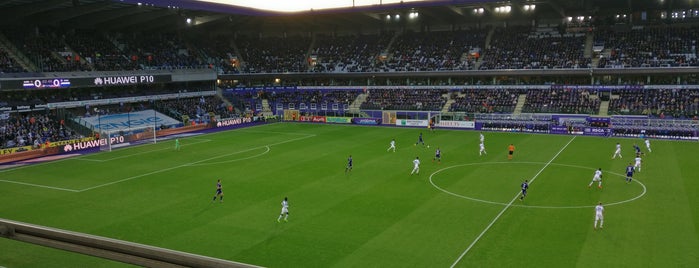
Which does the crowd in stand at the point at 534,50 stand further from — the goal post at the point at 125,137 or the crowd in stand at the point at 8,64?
the crowd in stand at the point at 8,64

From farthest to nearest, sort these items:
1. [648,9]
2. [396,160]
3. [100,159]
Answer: [648,9]
[100,159]
[396,160]

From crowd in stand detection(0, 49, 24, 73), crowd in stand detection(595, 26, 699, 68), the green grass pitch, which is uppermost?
crowd in stand detection(595, 26, 699, 68)

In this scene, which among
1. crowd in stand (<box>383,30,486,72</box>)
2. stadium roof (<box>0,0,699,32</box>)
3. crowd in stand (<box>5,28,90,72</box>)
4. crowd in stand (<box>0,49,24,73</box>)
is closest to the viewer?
crowd in stand (<box>0,49,24,73</box>)

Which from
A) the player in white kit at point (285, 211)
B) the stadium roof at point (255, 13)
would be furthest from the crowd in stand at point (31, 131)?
the player in white kit at point (285, 211)

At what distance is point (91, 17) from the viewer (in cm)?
6506

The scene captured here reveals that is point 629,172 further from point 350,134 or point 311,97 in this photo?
point 311,97

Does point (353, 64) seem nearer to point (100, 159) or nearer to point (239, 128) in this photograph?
point (239, 128)

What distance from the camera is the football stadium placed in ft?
65.7

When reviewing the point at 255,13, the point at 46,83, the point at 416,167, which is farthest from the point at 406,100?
the point at 46,83

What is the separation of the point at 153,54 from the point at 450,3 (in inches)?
1685

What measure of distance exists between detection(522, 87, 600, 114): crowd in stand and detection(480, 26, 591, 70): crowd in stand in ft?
12.2

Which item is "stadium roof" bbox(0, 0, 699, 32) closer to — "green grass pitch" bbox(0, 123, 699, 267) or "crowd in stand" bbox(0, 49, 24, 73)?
"crowd in stand" bbox(0, 49, 24, 73)

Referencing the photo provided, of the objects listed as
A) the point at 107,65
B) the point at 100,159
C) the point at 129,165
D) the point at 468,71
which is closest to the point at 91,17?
the point at 107,65

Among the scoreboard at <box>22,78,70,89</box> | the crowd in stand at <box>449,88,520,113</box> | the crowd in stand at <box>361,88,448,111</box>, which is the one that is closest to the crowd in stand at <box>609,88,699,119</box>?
the crowd in stand at <box>449,88,520,113</box>
